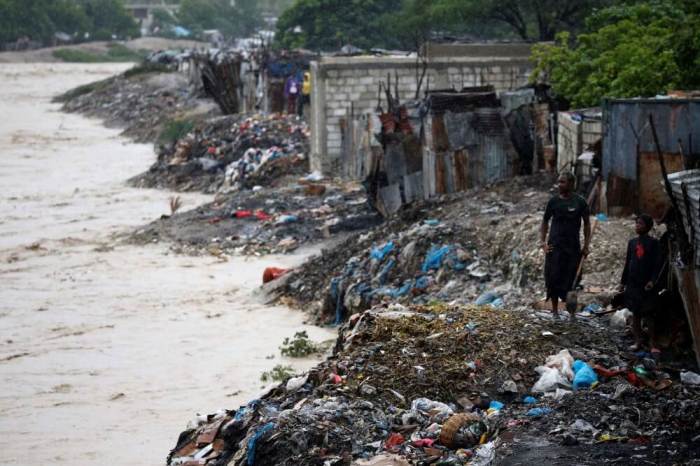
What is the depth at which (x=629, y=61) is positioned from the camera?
15.9 meters

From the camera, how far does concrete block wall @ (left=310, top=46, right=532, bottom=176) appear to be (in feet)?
70.8

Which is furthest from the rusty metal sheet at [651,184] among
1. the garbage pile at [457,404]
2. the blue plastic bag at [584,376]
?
the blue plastic bag at [584,376]

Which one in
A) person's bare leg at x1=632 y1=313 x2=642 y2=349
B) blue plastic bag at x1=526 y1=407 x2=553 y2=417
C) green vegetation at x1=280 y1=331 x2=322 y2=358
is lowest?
green vegetation at x1=280 y1=331 x2=322 y2=358

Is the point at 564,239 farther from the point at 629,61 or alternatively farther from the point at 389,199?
the point at 389,199

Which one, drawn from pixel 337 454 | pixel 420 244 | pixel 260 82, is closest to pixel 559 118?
pixel 420 244

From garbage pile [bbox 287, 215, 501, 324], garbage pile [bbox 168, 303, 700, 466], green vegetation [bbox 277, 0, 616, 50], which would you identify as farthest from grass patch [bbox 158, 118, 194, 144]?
garbage pile [bbox 168, 303, 700, 466]

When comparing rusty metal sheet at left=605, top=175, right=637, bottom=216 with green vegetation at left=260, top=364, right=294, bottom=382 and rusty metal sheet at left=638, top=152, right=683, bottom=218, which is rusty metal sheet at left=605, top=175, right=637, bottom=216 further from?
green vegetation at left=260, top=364, right=294, bottom=382

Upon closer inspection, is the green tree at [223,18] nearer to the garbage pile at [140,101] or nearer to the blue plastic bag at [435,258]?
the garbage pile at [140,101]

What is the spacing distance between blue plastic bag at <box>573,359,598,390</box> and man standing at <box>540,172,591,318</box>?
1115 millimetres

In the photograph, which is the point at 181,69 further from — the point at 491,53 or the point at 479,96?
the point at 479,96

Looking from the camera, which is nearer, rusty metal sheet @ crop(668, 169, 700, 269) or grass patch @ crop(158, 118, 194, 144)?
rusty metal sheet @ crop(668, 169, 700, 269)

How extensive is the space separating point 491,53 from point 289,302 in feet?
34.2

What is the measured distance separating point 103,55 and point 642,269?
8153 cm

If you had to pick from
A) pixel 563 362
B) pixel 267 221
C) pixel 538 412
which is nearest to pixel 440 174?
pixel 267 221
